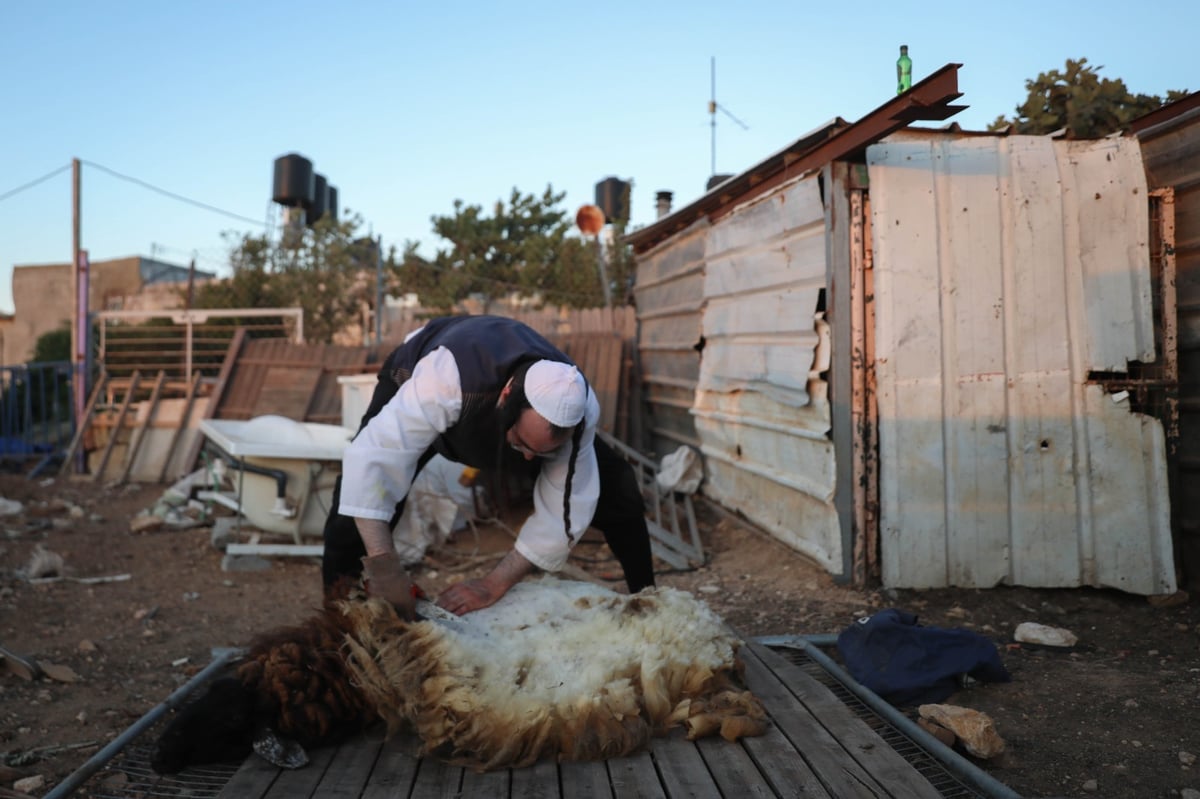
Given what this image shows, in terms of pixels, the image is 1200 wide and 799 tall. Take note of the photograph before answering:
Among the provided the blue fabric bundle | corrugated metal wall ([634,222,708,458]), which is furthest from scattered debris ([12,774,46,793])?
corrugated metal wall ([634,222,708,458])

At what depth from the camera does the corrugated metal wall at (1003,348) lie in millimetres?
4438

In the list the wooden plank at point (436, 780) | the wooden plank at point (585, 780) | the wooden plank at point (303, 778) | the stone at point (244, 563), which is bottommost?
the stone at point (244, 563)

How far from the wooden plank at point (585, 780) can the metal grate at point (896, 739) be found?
86 centimetres

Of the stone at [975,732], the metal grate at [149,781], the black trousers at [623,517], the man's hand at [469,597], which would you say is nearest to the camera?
the metal grate at [149,781]

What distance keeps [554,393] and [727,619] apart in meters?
2.36

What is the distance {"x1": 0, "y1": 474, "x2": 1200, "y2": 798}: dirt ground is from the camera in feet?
9.33

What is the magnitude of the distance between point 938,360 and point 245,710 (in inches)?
141

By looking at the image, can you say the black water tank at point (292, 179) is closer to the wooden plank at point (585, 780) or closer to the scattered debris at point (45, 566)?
the scattered debris at point (45, 566)

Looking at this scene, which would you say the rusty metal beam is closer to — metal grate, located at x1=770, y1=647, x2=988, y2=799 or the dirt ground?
the dirt ground

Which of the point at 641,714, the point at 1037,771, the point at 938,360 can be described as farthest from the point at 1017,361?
the point at 641,714

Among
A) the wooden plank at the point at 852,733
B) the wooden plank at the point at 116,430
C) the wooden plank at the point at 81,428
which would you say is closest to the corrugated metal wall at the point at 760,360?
the wooden plank at the point at 852,733

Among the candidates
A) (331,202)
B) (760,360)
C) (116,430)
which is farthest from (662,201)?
(331,202)

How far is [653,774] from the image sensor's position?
2.34m

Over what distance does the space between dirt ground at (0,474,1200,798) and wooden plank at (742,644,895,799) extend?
564 millimetres
